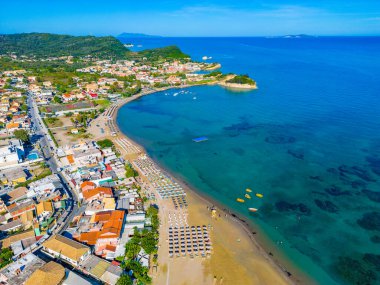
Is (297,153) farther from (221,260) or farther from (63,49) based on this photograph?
(63,49)

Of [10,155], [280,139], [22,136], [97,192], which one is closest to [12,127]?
[22,136]

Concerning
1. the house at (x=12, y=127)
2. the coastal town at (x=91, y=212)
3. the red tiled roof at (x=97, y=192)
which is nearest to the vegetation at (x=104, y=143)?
the coastal town at (x=91, y=212)

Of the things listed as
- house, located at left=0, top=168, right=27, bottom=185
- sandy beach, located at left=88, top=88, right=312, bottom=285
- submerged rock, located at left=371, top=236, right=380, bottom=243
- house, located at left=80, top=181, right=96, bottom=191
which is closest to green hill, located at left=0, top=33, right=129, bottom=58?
house, located at left=0, top=168, right=27, bottom=185

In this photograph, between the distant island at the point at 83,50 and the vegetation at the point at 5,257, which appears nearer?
the vegetation at the point at 5,257

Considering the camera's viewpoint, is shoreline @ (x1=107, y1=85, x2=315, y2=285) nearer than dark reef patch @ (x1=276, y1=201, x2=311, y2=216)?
Yes

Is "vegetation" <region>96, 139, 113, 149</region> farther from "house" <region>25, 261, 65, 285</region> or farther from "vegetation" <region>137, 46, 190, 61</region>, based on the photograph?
"vegetation" <region>137, 46, 190, 61</region>

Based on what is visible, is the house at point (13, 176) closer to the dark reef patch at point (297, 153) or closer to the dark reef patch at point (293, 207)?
the dark reef patch at point (293, 207)

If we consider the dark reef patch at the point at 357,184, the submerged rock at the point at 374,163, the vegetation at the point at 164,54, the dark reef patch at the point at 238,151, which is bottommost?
the dark reef patch at the point at 357,184
